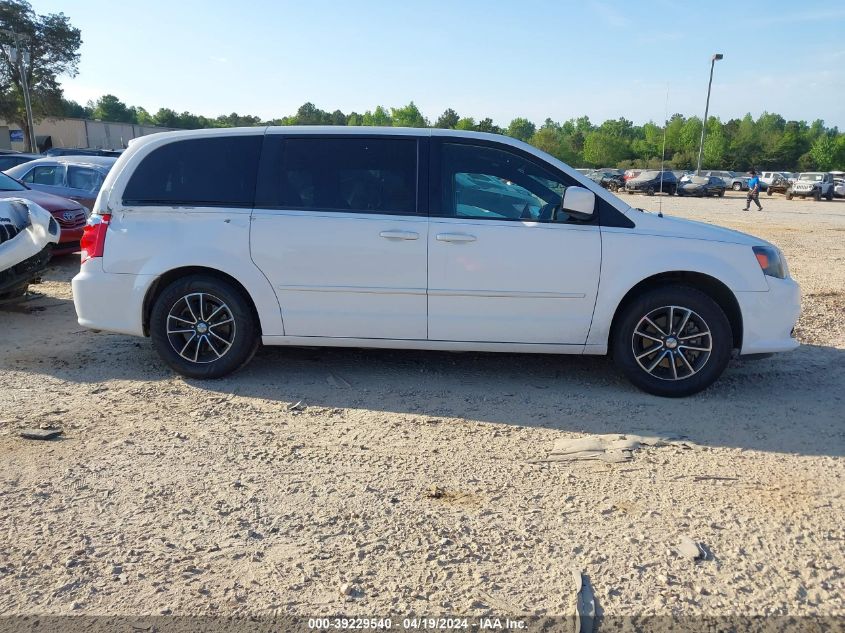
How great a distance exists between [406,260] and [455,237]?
393 millimetres

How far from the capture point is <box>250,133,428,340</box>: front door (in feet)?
15.8

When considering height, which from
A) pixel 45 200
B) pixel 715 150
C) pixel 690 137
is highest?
pixel 690 137

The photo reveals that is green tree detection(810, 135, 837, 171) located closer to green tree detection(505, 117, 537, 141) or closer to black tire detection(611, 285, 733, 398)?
green tree detection(505, 117, 537, 141)

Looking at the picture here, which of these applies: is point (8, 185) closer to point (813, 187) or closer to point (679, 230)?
point (679, 230)

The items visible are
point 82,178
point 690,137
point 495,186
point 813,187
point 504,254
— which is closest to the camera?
point 504,254

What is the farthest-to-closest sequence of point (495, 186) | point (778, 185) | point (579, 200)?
point (778, 185)
point (495, 186)
point (579, 200)

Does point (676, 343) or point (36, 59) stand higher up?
point (36, 59)

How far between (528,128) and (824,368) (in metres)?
123

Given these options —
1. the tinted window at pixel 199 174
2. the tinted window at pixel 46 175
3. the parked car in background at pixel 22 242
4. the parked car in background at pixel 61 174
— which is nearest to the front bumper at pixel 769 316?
the tinted window at pixel 199 174

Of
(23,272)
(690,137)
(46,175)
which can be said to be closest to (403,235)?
(23,272)

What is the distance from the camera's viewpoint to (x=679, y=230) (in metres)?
4.75

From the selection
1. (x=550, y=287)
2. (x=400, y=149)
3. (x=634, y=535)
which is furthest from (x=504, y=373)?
(x=634, y=535)

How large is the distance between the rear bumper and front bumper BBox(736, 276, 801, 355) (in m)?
4.39

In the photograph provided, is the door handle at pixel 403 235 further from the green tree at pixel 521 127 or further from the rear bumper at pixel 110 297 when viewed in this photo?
the green tree at pixel 521 127
